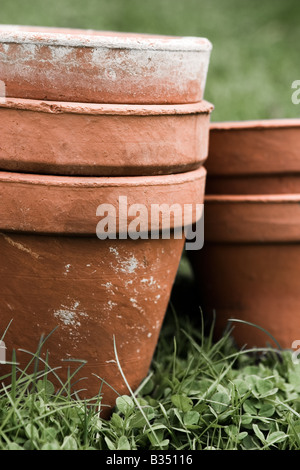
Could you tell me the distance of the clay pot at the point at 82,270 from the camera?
59.0 inches

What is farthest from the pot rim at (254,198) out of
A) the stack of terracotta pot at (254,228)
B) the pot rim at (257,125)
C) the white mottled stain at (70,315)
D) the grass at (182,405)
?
the white mottled stain at (70,315)

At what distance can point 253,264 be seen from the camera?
83.4 inches

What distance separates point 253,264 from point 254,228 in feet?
0.44

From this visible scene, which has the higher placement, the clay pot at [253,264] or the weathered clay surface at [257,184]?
the weathered clay surface at [257,184]

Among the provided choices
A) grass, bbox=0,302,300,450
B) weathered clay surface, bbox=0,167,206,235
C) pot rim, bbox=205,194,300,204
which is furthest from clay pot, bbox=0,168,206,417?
pot rim, bbox=205,194,300,204

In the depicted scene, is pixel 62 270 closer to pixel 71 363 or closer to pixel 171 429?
pixel 71 363

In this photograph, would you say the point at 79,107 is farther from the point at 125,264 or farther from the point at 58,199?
the point at 125,264

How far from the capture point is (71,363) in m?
1.67

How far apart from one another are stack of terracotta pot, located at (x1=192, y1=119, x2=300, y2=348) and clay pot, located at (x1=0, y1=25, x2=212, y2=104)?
0.57 metres

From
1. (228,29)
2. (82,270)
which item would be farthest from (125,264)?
(228,29)

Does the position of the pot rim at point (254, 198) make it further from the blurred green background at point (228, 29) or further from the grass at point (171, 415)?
the blurred green background at point (228, 29)

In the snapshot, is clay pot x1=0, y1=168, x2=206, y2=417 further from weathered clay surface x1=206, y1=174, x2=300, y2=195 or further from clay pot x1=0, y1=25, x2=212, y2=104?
weathered clay surface x1=206, y1=174, x2=300, y2=195

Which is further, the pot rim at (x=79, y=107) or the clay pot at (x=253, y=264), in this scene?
the clay pot at (x=253, y=264)
